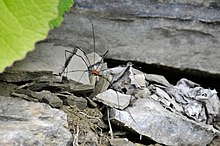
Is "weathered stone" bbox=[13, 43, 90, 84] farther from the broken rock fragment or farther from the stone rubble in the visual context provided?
the broken rock fragment

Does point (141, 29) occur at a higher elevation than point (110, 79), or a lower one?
higher

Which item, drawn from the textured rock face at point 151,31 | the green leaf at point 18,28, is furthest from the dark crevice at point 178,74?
the green leaf at point 18,28

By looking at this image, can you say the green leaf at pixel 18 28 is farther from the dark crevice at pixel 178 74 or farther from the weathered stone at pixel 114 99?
the dark crevice at pixel 178 74

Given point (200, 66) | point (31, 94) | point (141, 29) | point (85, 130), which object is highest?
point (141, 29)

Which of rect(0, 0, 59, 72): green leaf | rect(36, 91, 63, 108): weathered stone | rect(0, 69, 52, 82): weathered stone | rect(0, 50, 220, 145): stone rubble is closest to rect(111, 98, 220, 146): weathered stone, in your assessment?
rect(0, 50, 220, 145): stone rubble

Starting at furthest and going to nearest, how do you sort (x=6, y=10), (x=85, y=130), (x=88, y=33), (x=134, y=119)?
1. (x=88, y=33)
2. (x=134, y=119)
3. (x=85, y=130)
4. (x=6, y=10)

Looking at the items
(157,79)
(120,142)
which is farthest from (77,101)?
(157,79)

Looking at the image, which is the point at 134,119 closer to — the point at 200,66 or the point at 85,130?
the point at 85,130

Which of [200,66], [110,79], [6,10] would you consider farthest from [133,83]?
[6,10]
